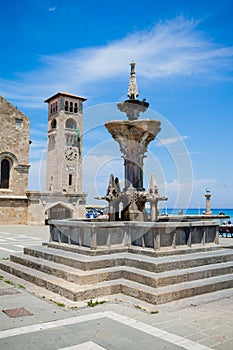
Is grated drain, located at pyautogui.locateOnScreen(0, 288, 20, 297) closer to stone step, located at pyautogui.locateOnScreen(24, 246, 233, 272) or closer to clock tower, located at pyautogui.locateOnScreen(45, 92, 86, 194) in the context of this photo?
stone step, located at pyautogui.locateOnScreen(24, 246, 233, 272)

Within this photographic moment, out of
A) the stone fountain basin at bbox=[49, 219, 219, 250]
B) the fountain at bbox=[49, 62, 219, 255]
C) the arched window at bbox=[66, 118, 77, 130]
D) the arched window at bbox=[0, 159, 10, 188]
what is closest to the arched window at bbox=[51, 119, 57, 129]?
the arched window at bbox=[66, 118, 77, 130]

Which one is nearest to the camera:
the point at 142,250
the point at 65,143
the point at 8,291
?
the point at 8,291

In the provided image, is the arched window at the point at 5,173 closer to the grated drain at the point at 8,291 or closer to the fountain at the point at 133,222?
the fountain at the point at 133,222

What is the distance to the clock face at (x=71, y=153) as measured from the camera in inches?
2629

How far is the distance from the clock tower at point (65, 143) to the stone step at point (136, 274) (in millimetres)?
55084

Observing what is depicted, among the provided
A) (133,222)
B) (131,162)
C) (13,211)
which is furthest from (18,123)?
(133,222)

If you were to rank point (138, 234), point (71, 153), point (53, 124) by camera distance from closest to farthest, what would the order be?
point (138, 234), point (71, 153), point (53, 124)

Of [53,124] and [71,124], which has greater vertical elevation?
[53,124]

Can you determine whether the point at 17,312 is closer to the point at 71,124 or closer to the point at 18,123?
the point at 18,123

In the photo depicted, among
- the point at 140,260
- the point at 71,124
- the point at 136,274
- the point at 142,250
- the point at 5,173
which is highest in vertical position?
the point at 71,124

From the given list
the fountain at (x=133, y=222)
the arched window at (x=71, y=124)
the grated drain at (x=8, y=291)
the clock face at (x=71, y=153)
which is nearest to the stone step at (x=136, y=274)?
the fountain at (x=133, y=222)

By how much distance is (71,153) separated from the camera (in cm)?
6700

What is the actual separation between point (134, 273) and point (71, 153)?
2385 inches

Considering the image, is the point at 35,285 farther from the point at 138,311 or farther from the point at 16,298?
the point at 138,311
